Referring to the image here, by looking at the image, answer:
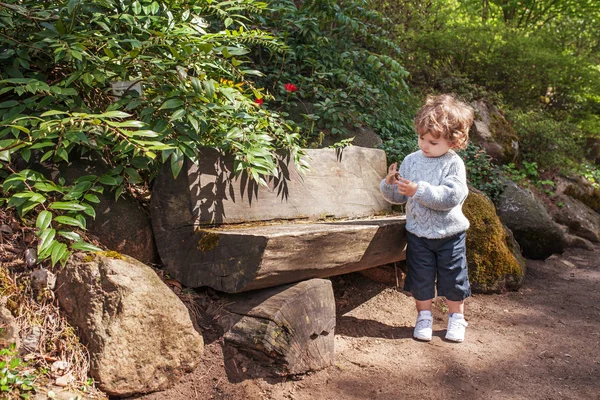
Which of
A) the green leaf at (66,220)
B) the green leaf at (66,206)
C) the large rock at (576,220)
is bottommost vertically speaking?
the large rock at (576,220)

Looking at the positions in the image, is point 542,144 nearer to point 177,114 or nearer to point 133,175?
point 177,114

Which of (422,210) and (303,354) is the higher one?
(422,210)

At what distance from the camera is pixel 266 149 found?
286 centimetres

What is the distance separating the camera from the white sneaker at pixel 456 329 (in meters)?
3.32

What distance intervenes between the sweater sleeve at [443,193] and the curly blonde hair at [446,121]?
25 centimetres

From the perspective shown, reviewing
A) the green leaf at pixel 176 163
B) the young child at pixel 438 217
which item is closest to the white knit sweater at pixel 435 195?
the young child at pixel 438 217

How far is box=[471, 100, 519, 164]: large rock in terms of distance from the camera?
7.18 m

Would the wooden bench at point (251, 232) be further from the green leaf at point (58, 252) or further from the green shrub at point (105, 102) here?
the green leaf at point (58, 252)

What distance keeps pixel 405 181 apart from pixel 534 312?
6.21ft

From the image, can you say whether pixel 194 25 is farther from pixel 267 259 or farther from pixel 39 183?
pixel 267 259

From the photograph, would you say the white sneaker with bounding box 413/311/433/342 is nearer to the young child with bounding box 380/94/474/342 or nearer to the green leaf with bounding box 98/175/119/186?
the young child with bounding box 380/94/474/342

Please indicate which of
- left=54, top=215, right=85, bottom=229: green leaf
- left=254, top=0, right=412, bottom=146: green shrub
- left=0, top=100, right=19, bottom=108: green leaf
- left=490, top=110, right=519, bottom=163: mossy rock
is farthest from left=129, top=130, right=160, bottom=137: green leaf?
left=490, top=110, right=519, bottom=163: mossy rock

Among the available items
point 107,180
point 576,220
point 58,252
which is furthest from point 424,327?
point 576,220

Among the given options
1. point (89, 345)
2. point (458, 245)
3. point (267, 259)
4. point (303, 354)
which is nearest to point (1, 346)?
point (89, 345)
